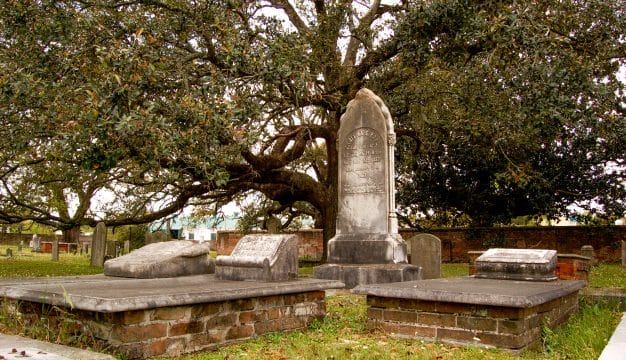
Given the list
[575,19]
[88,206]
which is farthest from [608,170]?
[88,206]

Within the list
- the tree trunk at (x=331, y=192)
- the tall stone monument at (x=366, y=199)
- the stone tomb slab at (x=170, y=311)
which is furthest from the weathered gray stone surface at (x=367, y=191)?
the tree trunk at (x=331, y=192)

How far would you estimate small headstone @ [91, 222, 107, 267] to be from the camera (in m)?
19.3

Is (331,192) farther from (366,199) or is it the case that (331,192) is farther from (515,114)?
(366,199)

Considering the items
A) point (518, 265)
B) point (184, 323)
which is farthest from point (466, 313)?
point (184, 323)

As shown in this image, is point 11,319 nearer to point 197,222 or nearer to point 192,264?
point 192,264

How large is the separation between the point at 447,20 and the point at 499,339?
729cm

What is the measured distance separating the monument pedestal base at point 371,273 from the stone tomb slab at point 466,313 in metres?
2.85

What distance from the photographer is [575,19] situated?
12.6m

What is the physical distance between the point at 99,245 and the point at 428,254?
11.9 m

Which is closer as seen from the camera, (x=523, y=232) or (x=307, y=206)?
(x=523, y=232)

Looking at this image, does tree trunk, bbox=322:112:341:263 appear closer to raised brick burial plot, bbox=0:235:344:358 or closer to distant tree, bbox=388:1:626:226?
distant tree, bbox=388:1:626:226

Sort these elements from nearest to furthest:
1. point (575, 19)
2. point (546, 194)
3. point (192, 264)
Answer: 1. point (192, 264)
2. point (575, 19)
3. point (546, 194)

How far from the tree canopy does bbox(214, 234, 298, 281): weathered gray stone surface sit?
9.99 feet

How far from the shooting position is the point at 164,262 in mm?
7969
